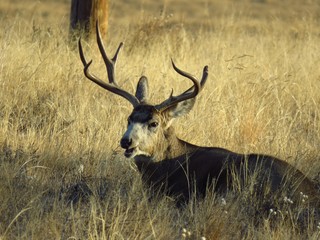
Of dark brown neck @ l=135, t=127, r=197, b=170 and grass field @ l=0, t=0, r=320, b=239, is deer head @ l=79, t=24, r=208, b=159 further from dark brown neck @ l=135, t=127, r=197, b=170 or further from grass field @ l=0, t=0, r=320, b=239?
grass field @ l=0, t=0, r=320, b=239

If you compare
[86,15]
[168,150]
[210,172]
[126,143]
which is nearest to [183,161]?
[168,150]

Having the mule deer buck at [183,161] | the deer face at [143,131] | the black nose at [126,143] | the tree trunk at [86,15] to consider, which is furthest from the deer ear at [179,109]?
the tree trunk at [86,15]

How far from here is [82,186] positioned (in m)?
7.46

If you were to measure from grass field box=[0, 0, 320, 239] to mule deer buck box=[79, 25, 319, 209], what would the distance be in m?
0.23

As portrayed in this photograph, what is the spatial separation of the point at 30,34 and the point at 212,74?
2564mm

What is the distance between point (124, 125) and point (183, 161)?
4.47 ft

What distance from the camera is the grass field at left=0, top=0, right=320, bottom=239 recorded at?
6527 mm

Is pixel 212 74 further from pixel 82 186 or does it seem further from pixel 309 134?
pixel 82 186

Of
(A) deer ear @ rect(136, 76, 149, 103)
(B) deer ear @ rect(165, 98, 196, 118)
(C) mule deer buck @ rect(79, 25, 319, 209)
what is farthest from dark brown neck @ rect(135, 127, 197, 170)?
(A) deer ear @ rect(136, 76, 149, 103)

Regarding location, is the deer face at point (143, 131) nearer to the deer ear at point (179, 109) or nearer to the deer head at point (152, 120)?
the deer head at point (152, 120)

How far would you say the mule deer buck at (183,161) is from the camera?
7285 mm

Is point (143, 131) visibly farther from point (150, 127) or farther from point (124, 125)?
point (124, 125)

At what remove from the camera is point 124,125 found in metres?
9.18

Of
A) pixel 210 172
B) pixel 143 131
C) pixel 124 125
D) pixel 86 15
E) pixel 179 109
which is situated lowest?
pixel 210 172
